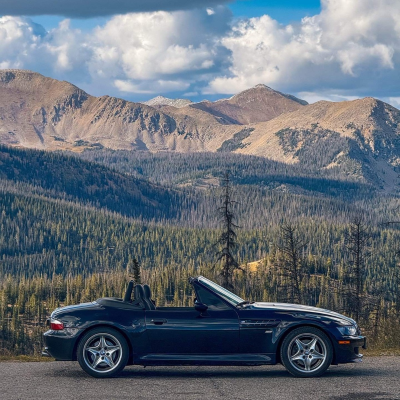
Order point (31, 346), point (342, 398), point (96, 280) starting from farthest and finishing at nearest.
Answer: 1. point (96, 280)
2. point (31, 346)
3. point (342, 398)

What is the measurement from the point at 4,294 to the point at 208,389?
14147 cm

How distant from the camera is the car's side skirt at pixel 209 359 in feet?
53.9

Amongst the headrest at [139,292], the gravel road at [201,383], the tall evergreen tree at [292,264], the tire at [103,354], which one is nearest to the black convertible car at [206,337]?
the tire at [103,354]

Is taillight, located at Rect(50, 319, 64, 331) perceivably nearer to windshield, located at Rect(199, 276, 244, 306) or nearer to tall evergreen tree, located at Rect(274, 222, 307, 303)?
windshield, located at Rect(199, 276, 244, 306)

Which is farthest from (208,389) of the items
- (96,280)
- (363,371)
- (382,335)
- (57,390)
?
(96,280)

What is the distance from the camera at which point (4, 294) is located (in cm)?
15038

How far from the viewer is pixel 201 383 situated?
51.6 ft

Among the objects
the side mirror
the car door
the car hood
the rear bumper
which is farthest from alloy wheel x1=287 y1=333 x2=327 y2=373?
the rear bumper

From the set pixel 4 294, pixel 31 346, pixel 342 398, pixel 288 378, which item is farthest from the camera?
pixel 4 294

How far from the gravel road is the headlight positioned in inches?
35.4

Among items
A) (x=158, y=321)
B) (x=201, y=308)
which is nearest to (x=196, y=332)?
(x=201, y=308)

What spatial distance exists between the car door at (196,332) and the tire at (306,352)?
3.69 ft

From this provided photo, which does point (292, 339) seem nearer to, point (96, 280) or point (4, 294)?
point (4, 294)

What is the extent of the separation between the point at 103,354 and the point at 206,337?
90.0 inches
